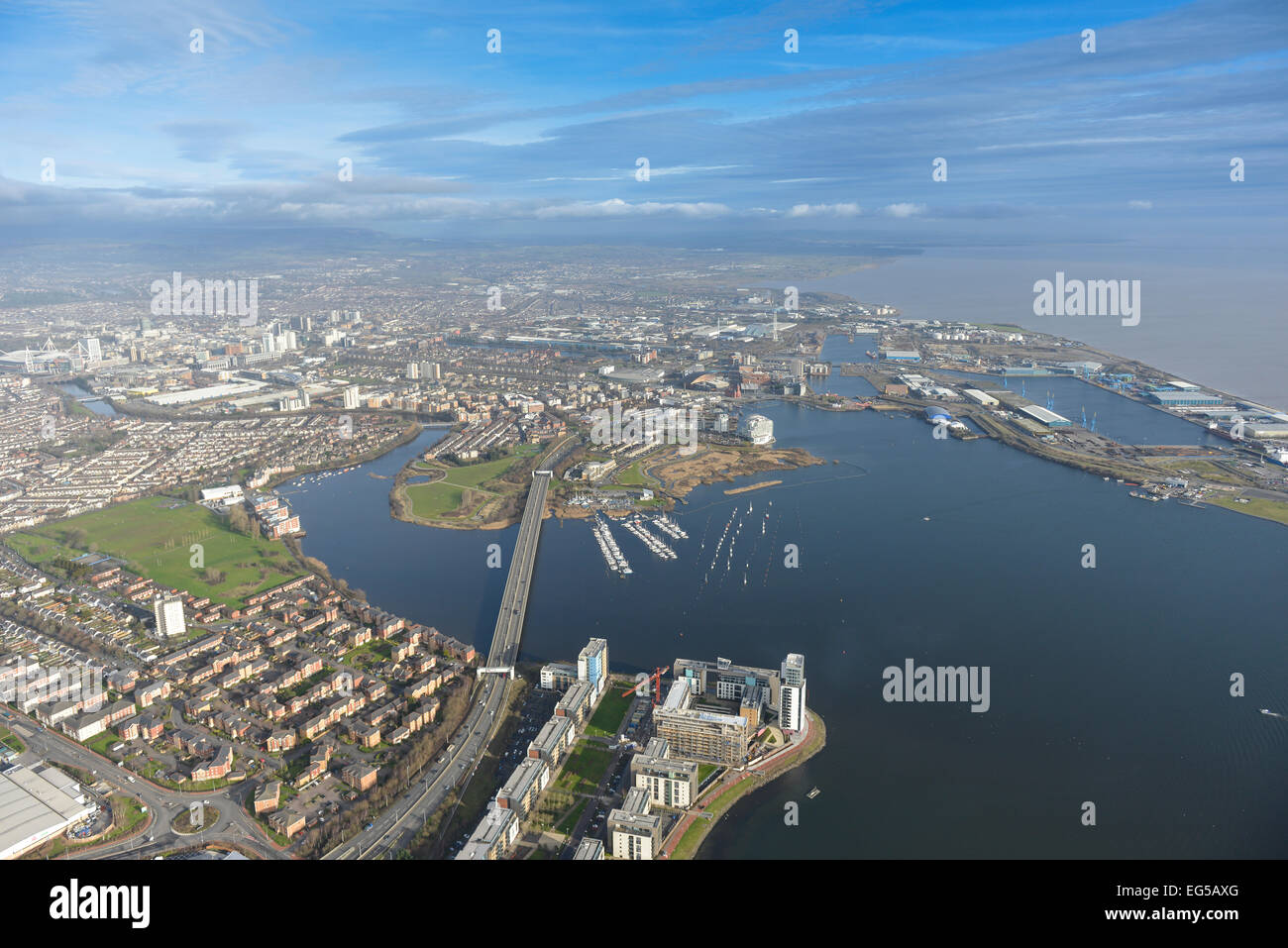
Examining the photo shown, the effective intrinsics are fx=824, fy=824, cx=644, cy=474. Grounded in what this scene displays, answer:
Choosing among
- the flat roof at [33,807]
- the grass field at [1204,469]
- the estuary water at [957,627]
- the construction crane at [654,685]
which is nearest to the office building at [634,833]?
the estuary water at [957,627]

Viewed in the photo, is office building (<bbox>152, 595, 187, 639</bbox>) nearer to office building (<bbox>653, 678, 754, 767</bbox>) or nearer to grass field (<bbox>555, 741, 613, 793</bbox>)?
grass field (<bbox>555, 741, 613, 793</bbox>)

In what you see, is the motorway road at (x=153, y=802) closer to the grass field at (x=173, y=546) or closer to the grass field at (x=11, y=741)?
the grass field at (x=11, y=741)

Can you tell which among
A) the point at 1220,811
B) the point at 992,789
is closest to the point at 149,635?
the point at 992,789

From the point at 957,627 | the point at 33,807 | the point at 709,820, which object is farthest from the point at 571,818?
the point at 957,627

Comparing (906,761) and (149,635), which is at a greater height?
(149,635)
